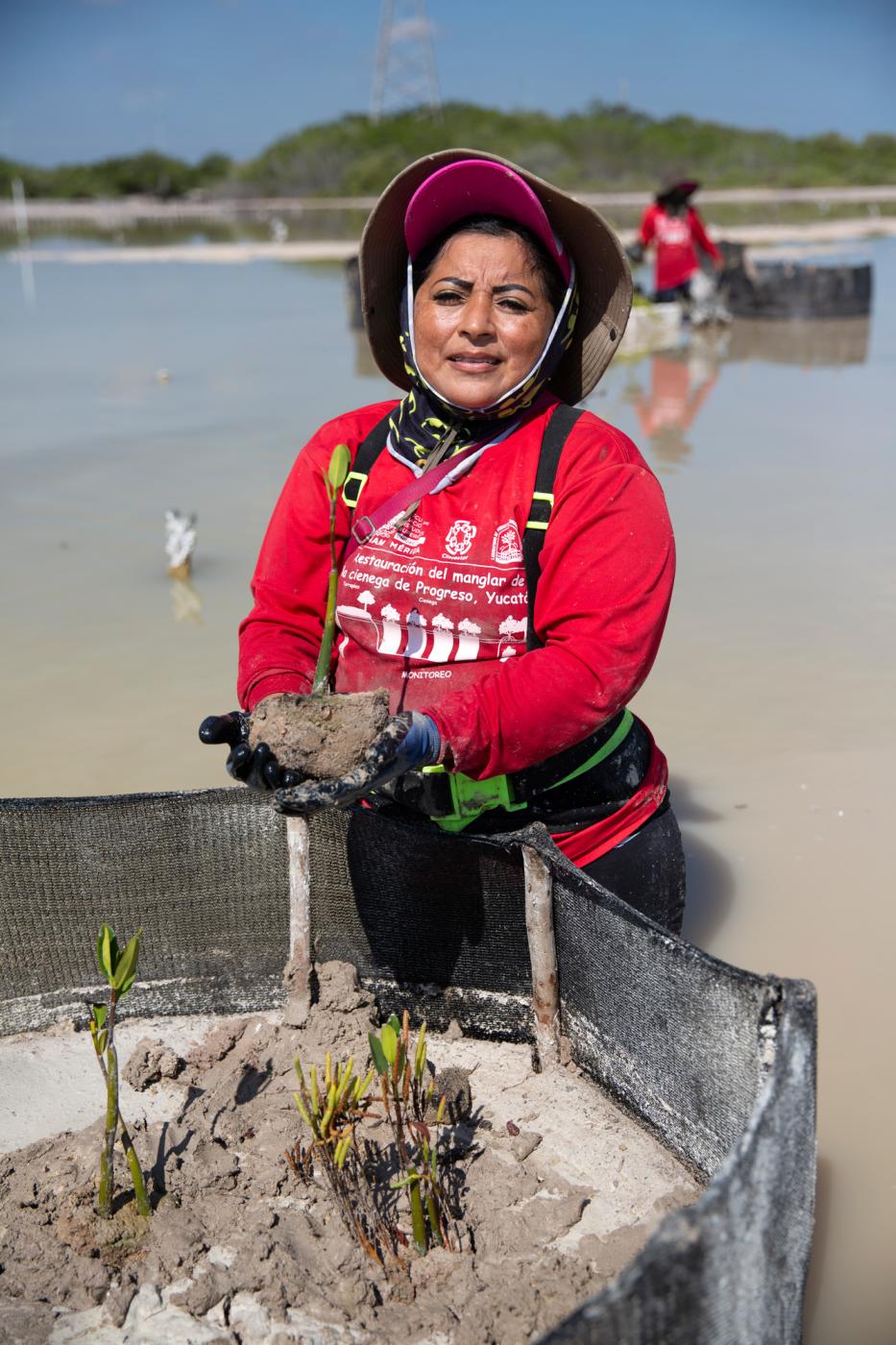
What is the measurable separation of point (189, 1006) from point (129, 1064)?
23 cm

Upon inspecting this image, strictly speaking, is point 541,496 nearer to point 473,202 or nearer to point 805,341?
point 473,202

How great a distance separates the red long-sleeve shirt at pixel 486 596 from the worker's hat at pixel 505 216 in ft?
0.62

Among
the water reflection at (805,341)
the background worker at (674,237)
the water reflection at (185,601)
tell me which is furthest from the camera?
the background worker at (674,237)

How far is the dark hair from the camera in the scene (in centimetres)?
221

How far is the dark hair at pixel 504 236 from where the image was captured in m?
2.21

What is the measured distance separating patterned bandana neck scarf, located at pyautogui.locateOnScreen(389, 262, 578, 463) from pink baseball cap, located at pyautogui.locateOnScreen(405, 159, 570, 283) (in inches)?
2.9

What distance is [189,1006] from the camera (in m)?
2.54

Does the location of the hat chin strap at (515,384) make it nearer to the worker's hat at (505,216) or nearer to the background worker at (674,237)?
the worker's hat at (505,216)

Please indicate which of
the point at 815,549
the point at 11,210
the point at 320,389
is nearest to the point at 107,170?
the point at 11,210

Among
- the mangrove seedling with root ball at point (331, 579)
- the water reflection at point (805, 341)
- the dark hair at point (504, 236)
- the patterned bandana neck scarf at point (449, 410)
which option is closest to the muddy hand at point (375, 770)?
the mangrove seedling with root ball at point (331, 579)

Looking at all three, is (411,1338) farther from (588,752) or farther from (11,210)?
(11,210)

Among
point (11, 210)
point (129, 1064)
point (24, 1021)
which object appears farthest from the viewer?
point (11, 210)

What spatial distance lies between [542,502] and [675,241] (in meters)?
10.5

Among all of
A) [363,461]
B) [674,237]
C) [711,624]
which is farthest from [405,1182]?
[674,237]
